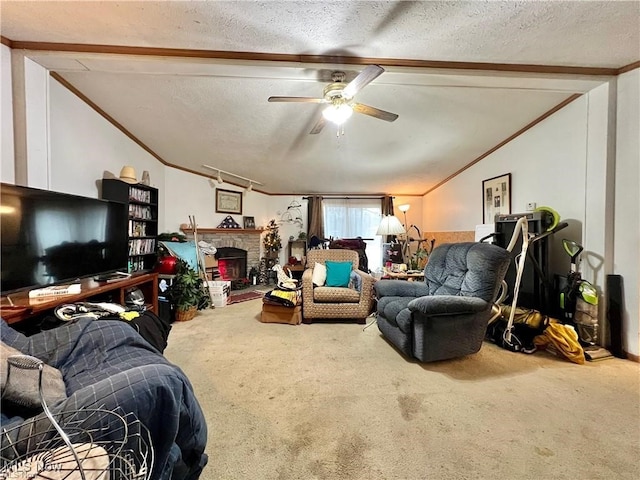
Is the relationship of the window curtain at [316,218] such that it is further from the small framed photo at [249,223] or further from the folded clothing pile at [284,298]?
the folded clothing pile at [284,298]

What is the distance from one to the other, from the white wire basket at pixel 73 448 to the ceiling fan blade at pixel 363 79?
1901 millimetres

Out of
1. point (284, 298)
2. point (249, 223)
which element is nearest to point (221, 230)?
point (249, 223)

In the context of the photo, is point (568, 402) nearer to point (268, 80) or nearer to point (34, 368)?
point (34, 368)

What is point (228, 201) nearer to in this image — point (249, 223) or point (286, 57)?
point (249, 223)

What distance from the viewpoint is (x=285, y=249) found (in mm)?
6320

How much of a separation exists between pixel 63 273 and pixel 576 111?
15.4 ft

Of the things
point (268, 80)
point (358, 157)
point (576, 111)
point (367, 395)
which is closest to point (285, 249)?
point (358, 157)

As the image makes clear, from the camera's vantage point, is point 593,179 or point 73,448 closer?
point 73,448

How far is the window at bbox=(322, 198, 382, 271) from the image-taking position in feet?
20.5

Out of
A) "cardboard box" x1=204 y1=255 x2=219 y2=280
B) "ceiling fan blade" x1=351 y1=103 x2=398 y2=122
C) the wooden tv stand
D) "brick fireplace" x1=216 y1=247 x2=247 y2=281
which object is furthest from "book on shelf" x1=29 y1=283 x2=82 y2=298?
"brick fireplace" x1=216 y1=247 x2=247 y2=281

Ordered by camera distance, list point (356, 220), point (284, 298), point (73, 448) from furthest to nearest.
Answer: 1. point (356, 220)
2. point (284, 298)
3. point (73, 448)

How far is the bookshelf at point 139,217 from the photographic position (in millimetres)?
3012

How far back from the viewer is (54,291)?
1812 mm

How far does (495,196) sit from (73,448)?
15.2 ft
